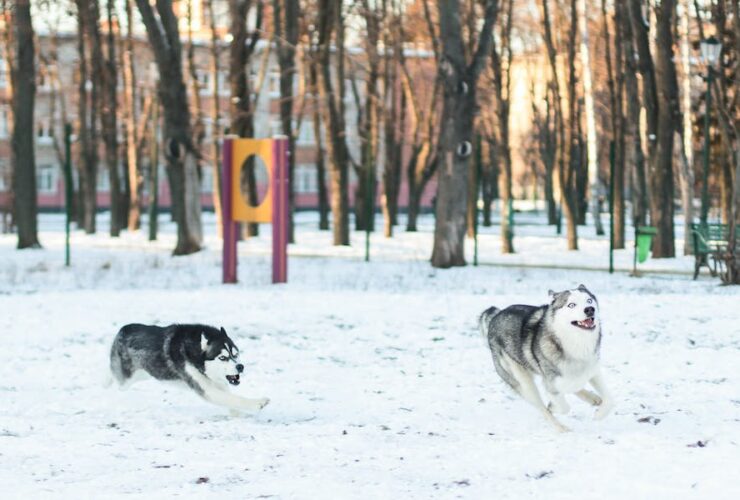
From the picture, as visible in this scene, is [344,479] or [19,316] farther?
[19,316]

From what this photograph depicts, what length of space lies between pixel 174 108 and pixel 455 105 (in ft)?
20.8

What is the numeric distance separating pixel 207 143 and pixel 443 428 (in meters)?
67.5

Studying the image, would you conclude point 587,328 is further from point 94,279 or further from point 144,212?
point 144,212

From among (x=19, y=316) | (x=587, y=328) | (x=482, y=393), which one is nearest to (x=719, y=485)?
(x=587, y=328)

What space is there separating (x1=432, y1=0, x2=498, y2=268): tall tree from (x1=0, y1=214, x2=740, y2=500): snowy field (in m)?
3.65

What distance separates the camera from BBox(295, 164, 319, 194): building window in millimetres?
84688

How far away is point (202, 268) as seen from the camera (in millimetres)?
25969

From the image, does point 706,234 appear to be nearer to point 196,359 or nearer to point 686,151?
point 686,151

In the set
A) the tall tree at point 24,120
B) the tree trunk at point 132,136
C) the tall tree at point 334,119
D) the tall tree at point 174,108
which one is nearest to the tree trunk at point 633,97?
the tall tree at point 334,119

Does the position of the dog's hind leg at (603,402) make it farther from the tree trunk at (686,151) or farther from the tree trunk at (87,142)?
the tree trunk at (87,142)

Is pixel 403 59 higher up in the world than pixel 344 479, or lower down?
higher up

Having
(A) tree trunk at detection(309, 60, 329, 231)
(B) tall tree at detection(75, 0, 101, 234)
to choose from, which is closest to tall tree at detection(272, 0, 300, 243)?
(A) tree trunk at detection(309, 60, 329, 231)

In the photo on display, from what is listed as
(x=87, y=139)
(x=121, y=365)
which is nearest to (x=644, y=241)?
(x=121, y=365)

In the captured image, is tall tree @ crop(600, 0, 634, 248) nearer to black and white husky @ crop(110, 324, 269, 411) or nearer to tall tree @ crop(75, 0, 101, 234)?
tall tree @ crop(75, 0, 101, 234)
